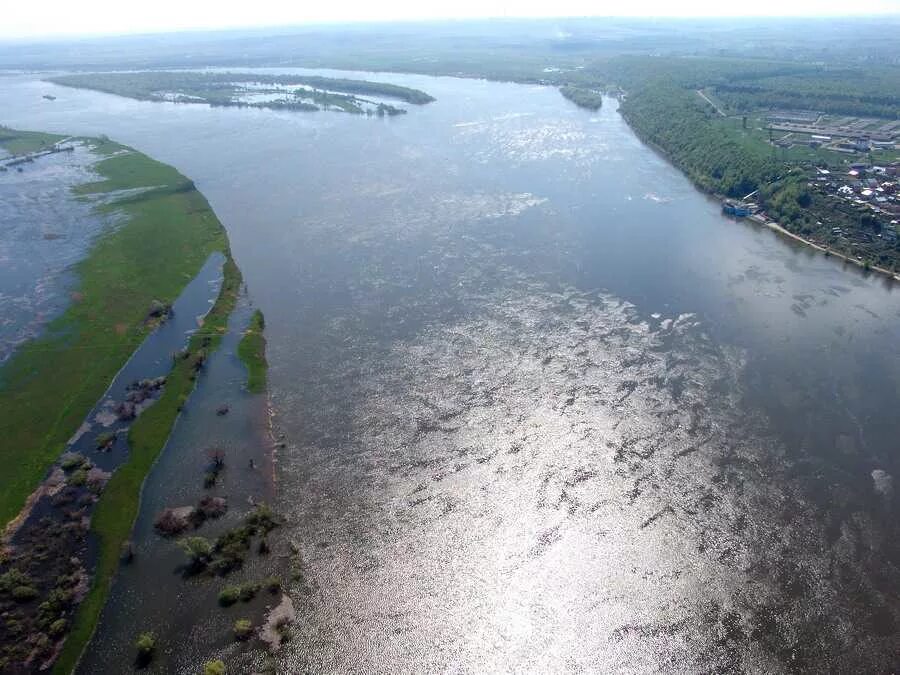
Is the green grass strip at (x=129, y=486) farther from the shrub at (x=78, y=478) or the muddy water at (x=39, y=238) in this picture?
the muddy water at (x=39, y=238)

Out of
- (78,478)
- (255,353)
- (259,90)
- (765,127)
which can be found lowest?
(78,478)

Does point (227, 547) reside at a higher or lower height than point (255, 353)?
lower

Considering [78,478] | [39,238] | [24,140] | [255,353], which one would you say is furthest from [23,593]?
[24,140]

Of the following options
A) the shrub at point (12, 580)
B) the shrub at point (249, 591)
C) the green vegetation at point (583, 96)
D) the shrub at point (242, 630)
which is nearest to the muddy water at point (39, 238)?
the shrub at point (12, 580)

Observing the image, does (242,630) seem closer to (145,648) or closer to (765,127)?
(145,648)

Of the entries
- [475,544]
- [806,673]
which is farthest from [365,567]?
[806,673]

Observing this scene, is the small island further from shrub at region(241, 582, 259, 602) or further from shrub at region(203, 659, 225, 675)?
shrub at region(203, 659, 225, 675)

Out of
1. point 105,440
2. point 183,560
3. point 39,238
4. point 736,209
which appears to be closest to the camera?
point 183,560
